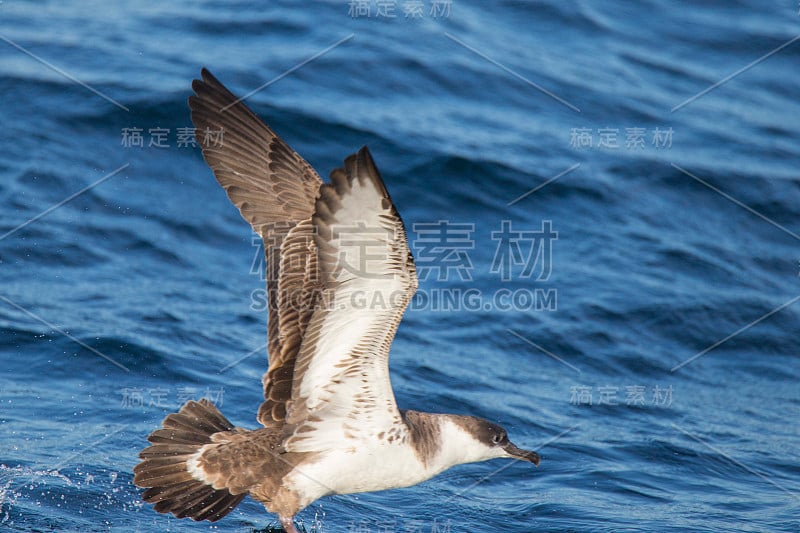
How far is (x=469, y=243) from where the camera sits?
10898 millimetres

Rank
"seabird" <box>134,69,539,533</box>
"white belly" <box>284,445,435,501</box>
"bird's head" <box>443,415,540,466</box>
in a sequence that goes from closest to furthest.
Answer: "seabird" <box>134,69,539,533</box>, "white belly" <box>284,445,435,501</box>, "bird's head" <box>443,415,540,466</box>

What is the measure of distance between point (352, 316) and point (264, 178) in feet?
6.45

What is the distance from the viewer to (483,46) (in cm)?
1381

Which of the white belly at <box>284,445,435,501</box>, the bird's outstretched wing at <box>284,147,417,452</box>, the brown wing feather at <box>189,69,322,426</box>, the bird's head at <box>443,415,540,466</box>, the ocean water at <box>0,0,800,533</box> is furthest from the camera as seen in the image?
the ocean water at <box>0,0,800,533</box>

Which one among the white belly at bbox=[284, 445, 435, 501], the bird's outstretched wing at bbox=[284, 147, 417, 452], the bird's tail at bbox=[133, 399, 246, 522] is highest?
the bird's outstretched wing at bbox=[284, 147, 417, 452]

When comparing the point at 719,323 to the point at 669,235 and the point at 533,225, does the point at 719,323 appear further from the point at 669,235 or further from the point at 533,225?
the point at 533,225

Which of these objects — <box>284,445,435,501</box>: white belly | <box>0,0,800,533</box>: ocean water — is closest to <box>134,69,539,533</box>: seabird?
<box>284,445,435,501</box>: white belly

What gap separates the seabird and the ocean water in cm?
65

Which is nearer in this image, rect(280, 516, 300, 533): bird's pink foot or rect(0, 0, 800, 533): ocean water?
rect(280, 516, 300, 533): bird's pink foot

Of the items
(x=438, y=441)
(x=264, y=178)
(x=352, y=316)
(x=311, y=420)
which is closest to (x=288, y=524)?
(x=311, y=420)

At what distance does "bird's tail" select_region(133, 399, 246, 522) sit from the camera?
5.95 m

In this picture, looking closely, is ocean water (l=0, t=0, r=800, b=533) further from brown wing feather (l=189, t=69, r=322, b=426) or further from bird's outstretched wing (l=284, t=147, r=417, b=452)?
brown wing feather (l=189, t=69, r=322, b=426)

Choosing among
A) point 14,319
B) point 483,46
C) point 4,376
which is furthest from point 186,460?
point 483,46

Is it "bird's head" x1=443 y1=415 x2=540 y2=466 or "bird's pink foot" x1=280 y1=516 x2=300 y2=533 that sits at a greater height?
"bird's head" x1=443 y1=415 x2=540 y2=466
